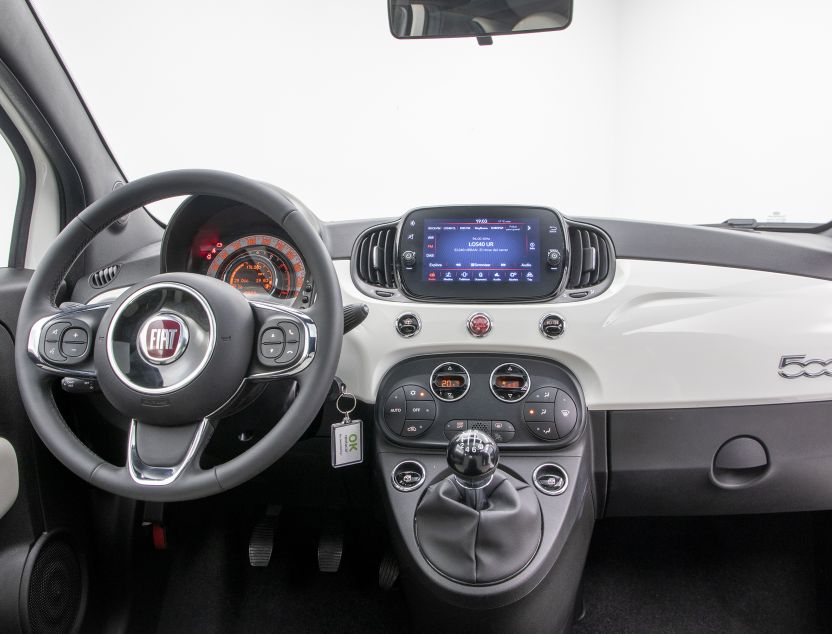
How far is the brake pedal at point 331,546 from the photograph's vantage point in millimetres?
1627

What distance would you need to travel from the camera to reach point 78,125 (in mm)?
1428

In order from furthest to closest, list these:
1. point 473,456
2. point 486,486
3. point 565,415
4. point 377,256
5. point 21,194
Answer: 1. point 21,194
2. point 377,256
3. point 565,415
4. point 486,486
5. point 473,456

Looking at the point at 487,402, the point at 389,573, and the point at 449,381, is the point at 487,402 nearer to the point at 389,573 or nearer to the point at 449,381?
the point at 449,381

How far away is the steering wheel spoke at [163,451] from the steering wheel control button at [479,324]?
0.62 m

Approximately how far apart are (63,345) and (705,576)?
71.9 inches

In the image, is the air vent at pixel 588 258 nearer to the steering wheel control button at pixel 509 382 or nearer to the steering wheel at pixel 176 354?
the steering wheel control button at pixel 509 382

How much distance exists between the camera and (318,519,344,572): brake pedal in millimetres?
1627

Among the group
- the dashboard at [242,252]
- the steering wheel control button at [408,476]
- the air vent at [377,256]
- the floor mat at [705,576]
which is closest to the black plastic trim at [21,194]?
the dashboard at [242,252]

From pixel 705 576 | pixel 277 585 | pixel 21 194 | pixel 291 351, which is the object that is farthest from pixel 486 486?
pixel 21 194

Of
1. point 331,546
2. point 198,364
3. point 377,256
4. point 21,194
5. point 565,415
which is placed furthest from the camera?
point 331,546

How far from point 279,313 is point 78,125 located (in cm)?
93

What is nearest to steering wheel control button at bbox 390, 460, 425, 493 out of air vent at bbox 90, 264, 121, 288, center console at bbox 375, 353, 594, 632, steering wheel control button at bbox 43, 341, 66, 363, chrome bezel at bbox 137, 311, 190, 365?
center console at bbox 375, 353, 594, 632

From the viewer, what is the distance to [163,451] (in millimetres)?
876

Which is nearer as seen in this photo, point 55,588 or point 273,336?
point 273,336
